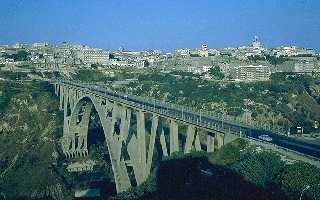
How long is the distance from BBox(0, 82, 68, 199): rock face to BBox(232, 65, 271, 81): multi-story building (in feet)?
189

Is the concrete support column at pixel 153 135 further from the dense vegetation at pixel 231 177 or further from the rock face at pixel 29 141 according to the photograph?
the rock face at pixel 29 141

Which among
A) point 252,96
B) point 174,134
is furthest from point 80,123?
point 252,96

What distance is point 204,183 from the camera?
3325cm

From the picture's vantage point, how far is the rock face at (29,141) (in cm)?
6738

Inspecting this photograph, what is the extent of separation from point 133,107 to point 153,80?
245 ft

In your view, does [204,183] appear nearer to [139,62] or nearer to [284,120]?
[284,120]

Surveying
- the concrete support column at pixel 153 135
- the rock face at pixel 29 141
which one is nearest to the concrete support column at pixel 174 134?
the concrete support column at pixel 153 135

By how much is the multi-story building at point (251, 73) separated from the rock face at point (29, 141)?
57.5 meters

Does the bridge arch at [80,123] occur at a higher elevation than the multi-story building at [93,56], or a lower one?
lower

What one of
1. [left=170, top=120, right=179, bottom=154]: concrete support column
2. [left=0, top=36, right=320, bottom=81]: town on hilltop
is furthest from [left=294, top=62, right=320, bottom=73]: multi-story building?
[left=170, top=120, right=179, bottom=154]: concrete support column

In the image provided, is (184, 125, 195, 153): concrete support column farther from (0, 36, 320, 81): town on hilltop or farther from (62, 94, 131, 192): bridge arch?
(0, 36, 320, 81): town on hilltop

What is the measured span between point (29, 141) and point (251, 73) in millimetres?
71590

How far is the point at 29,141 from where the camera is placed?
83375 millimetres

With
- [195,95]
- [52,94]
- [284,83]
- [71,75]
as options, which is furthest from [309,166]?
[71,75]
